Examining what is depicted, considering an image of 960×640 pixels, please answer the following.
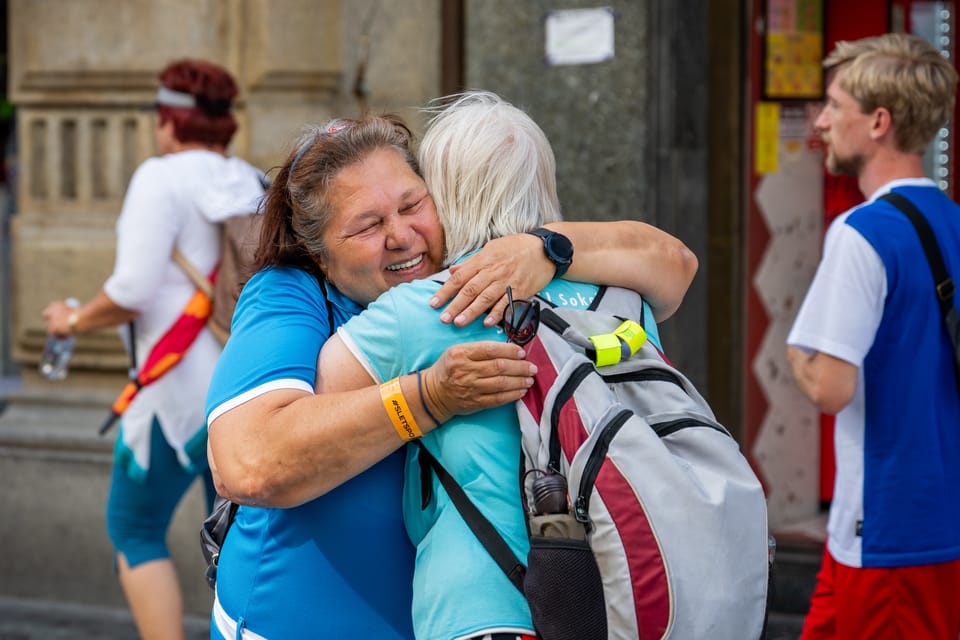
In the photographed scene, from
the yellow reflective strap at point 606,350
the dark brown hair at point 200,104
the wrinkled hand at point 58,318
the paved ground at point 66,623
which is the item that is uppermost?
the dark brown hair at point 200,104

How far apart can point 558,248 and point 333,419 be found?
0.45 meters

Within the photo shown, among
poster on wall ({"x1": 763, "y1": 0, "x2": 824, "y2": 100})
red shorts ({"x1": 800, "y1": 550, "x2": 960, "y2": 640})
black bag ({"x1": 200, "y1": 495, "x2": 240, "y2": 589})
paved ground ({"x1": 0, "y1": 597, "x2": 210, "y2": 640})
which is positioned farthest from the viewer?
poster on wall ({"x1": 763, "y1": 0, "x2": 824, "y2": 100})

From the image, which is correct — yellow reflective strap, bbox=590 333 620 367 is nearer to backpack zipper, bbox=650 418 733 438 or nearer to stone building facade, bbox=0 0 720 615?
backpack zipper, bbox=650 418 733 438

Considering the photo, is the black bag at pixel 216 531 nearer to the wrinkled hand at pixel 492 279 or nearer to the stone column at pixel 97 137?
the wrinkled hand at pixel 492 279

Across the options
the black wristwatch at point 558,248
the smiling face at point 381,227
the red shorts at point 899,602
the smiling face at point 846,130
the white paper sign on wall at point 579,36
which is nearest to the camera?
the black wristwatch at point 558,248

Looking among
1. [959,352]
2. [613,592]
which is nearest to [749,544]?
[613,592]

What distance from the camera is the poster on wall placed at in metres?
5.50

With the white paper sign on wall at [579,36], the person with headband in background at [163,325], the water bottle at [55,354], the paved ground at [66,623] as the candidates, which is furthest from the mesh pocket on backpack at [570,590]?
the paved ground at [66,623]

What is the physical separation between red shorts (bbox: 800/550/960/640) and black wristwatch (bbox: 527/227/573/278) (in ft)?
4.70

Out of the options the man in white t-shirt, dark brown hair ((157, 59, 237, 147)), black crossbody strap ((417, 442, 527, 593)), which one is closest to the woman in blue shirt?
black crossbody strap ((417, 442, 527, 593))

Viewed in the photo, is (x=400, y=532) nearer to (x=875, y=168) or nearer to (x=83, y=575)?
(x=875, y=168)

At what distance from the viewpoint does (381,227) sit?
2.22 m

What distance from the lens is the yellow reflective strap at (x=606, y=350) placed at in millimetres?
1990

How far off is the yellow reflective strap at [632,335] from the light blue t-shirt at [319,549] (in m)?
0.43
